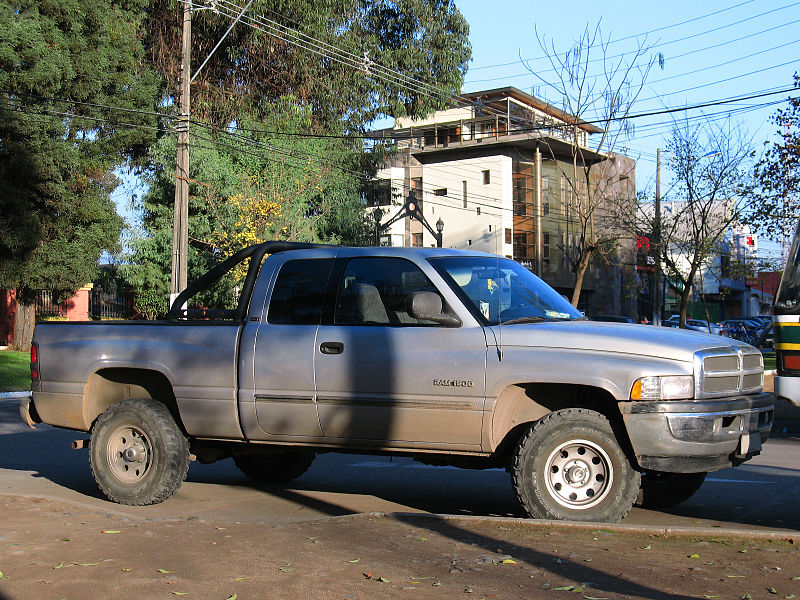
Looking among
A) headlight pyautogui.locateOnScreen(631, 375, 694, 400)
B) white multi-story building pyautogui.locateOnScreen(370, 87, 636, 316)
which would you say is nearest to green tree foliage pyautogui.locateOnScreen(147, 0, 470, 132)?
white multi-story building pyautogui.locateOnScreen(370, 87, 636, 316)

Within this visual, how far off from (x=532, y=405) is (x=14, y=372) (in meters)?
21.3

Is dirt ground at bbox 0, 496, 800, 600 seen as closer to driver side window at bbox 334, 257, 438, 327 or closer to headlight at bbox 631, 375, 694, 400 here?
headlight at bbox 631, 375, 694, 400

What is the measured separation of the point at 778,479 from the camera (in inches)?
350

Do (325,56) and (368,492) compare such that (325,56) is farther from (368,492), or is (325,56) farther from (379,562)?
(379,562)

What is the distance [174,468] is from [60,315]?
3089 cm

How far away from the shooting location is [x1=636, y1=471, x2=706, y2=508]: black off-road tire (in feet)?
23.5

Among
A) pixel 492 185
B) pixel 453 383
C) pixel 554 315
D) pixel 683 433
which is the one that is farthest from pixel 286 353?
pixel 492 185

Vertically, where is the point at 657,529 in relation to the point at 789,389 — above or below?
below

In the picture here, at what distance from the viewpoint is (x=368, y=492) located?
830 cm

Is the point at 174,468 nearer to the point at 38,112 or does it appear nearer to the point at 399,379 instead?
the point at 399,379

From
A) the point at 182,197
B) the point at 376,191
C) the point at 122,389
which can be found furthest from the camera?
the point at 376,191

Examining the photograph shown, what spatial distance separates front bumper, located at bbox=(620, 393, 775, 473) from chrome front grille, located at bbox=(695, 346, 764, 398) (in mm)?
87

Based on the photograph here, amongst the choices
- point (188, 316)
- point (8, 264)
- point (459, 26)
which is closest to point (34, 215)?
point (8, 264)

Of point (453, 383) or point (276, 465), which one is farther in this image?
point (276, 465)
